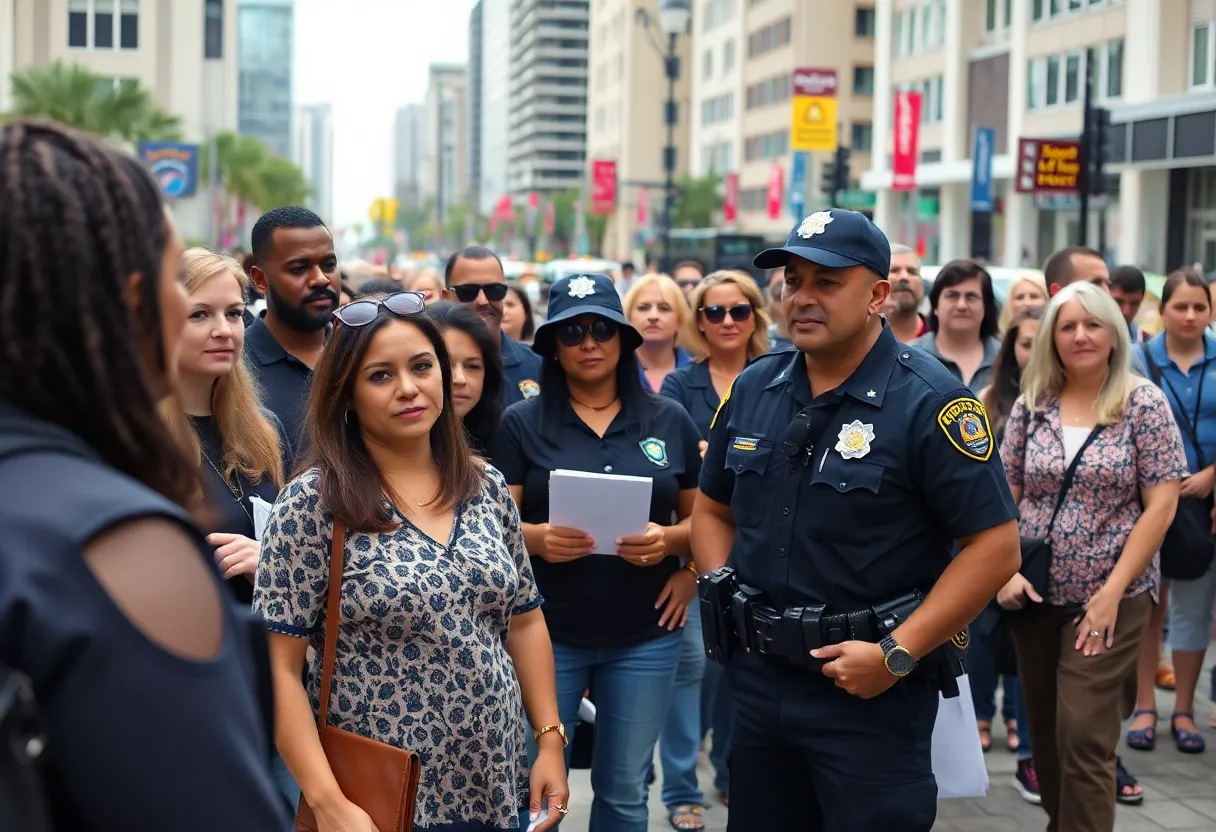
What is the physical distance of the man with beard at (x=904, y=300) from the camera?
27.5 ft

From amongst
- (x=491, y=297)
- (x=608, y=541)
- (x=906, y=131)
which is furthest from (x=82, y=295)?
(x=906, y=131)

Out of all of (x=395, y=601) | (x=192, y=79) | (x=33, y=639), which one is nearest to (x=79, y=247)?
(x=33, y=639)

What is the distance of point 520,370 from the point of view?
21.9 ft

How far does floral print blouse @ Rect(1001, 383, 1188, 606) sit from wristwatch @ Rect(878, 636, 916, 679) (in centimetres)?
189

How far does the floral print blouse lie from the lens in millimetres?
5262

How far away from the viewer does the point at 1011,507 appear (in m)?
3.73

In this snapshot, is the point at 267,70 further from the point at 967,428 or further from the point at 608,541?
the point at 967,428

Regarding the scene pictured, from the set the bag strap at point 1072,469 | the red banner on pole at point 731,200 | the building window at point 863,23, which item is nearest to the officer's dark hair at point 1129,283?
the bag strap at point 1072,469

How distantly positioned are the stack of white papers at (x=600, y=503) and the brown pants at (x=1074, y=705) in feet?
5.52

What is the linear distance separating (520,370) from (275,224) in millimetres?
1736

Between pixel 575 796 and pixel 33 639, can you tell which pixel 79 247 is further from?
pixel 575 796

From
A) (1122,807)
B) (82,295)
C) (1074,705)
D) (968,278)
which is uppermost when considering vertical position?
(968,278)

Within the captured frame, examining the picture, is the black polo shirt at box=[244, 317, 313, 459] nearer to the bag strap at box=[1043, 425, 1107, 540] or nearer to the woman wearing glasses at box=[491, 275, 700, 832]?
the woman wearing glasses at box=[491, 275, 700, 832]

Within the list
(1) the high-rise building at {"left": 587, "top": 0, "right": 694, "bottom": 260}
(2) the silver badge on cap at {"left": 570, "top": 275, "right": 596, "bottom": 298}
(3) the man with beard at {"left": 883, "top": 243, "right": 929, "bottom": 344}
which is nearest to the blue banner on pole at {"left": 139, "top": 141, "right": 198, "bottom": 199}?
(3) the man with beard at {"left": 883, "top": 243, "right": 929, "bottom": 344}
